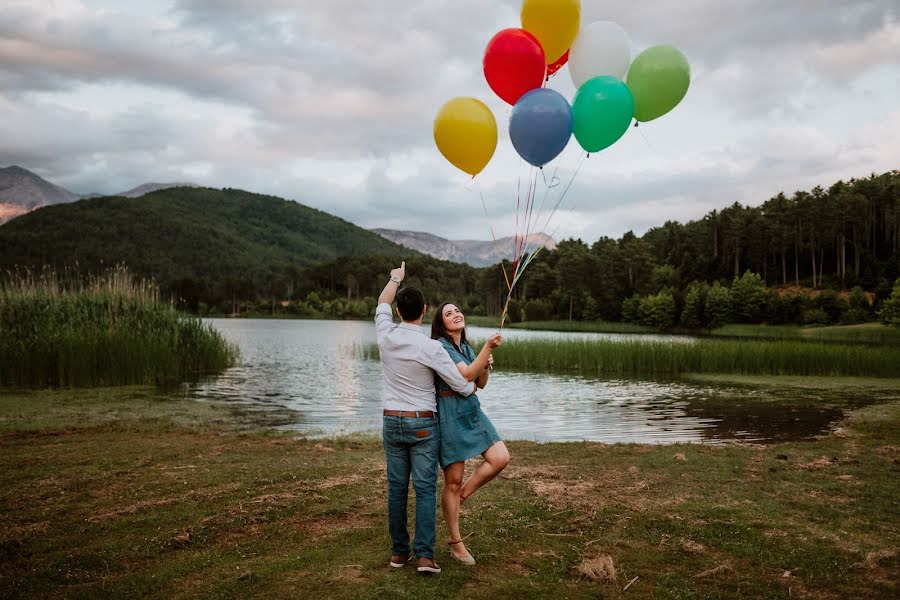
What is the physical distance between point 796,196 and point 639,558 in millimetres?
91064

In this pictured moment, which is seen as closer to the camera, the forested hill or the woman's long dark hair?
the woman's long dark hair

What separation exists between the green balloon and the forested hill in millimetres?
72987

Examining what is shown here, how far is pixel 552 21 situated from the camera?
6.54m

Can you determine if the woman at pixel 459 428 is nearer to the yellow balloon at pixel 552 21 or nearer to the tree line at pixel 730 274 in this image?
the yellow balloon at pixel 552 21

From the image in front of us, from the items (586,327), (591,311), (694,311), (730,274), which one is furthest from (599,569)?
(730,274)

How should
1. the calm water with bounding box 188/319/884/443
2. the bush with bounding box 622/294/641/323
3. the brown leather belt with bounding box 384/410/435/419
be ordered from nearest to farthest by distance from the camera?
1. the brown leather belt with bounding box 384/410/435/419
2. the calm water with bounding box 188/319/884/443
3. the bush with bounding box 622/294/641/323

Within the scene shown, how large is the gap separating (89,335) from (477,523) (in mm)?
14299

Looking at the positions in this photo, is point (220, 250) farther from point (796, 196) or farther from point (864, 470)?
point (864, 470)

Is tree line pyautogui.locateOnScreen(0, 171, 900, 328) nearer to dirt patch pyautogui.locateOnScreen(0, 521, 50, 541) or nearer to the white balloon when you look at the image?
the white balloon

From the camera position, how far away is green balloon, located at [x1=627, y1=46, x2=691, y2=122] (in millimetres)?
6634

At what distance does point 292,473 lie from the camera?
21.7ft

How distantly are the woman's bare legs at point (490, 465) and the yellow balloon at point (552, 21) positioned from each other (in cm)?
468

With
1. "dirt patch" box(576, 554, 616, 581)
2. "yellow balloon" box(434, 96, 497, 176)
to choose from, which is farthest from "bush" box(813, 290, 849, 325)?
"dirt patch" box(576, 554, 616, 581)

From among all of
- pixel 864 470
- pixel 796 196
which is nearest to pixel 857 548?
pixel 864 470
